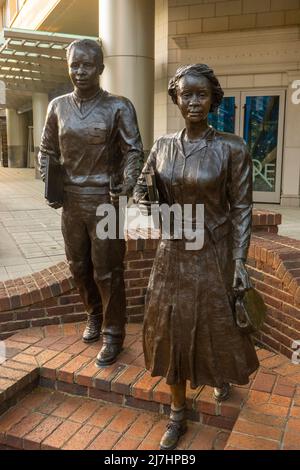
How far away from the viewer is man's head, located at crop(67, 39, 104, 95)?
2883mm

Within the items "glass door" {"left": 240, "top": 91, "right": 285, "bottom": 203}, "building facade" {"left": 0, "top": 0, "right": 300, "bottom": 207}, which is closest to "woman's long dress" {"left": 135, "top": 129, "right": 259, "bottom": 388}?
"building facade" {"left": 0, "top": 0, "right": 300, "bottom": 207}

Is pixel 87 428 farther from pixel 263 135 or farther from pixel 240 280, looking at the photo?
pixel 263 135

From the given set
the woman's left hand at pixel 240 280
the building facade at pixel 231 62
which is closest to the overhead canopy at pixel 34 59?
the building facade at pixel 231 62

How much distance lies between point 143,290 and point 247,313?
1.86 m

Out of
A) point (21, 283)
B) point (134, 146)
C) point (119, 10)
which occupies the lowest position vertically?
point (21, 283)

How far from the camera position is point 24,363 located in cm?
332

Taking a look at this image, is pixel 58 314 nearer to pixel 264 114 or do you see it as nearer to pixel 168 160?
pixel 168 160

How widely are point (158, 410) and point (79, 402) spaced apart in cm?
56

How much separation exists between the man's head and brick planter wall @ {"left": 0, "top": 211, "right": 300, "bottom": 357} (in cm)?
150

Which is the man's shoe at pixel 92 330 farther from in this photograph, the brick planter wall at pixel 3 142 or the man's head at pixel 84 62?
the brick planter wall at pixel 3 142

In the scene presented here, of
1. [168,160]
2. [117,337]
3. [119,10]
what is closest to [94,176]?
[168,160]

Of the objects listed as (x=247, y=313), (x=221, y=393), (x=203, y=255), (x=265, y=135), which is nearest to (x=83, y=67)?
(x=203, y=255)

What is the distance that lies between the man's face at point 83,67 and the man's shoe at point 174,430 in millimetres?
2069

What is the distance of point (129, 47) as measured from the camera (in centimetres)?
875
